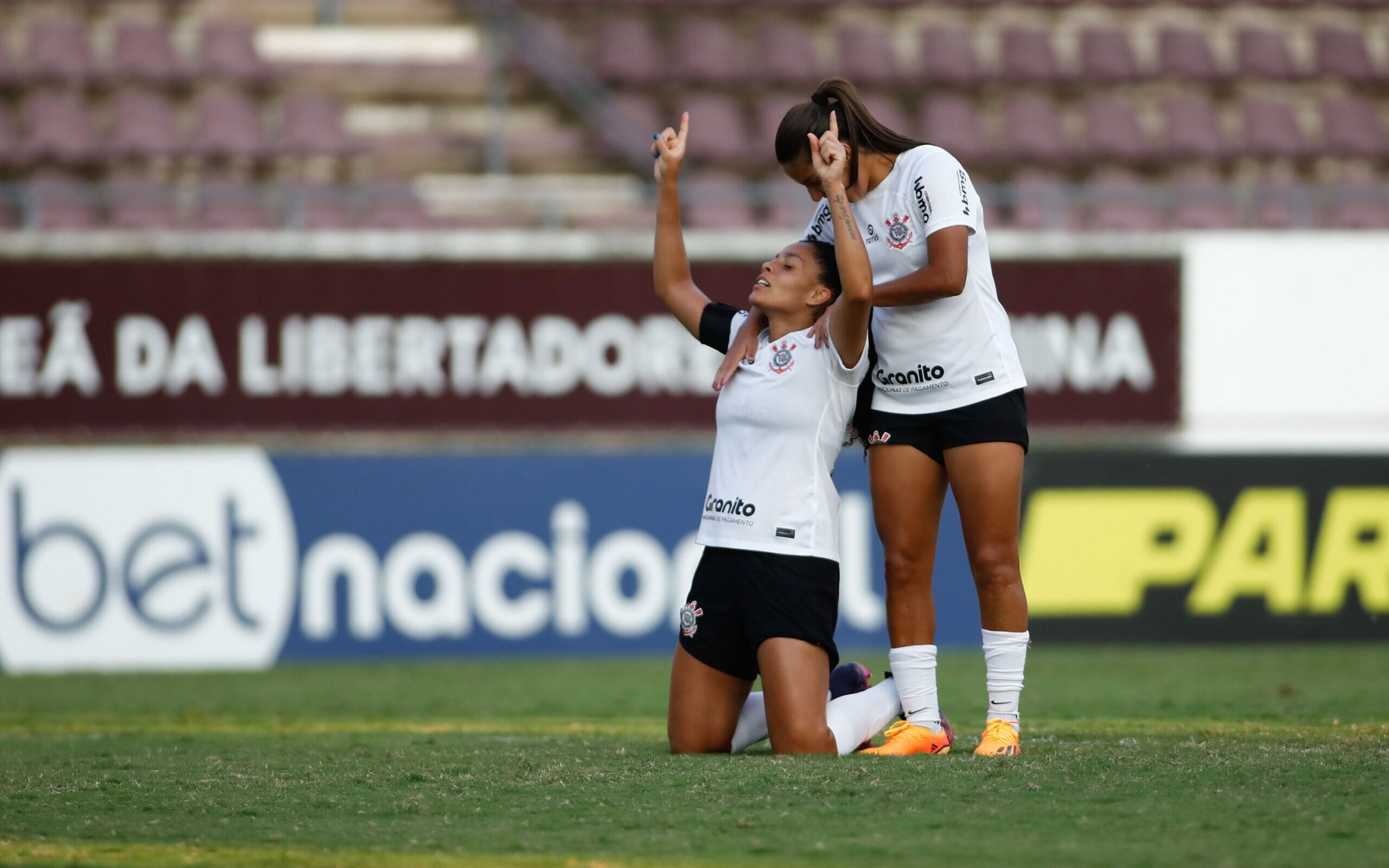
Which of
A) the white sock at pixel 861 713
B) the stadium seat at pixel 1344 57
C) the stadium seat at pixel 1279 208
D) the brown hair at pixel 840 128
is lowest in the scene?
the white sock at pixel 861 713

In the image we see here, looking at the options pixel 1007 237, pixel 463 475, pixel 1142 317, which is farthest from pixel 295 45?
pixel 1142 317

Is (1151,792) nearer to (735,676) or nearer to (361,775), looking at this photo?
(735,676)

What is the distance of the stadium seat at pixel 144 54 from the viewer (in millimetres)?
12258

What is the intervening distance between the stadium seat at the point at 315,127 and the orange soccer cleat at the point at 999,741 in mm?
8756

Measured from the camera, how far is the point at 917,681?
4.57 meters

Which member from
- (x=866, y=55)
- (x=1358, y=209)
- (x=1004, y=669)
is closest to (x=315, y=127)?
(x=866, y=55)

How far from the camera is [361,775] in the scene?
14.4 feet

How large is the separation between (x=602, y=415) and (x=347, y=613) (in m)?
1.97

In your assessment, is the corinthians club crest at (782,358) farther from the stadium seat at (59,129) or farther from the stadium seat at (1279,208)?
the stadium seat at (59,129)

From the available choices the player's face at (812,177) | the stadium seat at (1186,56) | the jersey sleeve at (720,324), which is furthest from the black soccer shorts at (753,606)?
the stadium seat at (1186,56)

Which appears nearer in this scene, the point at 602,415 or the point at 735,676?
the point at 735,676

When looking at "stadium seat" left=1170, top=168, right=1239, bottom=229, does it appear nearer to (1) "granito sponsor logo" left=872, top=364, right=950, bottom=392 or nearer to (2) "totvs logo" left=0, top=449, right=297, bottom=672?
(2) "totvs logo" left=0, top=449, right=297, bottom=672

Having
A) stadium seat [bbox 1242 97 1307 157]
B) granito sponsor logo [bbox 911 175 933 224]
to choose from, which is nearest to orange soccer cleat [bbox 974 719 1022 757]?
granito sponsor logo [bbox 911 175 933 224]

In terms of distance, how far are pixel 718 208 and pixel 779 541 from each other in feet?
23.0
